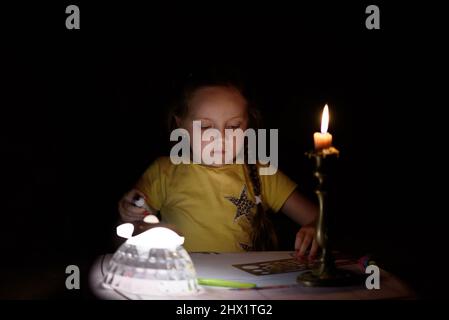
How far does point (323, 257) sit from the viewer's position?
141 centimetres

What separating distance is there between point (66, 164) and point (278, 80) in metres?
0.77

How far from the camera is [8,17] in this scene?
205 cm

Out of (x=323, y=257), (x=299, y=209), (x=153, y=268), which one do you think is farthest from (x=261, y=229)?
(x=153, y=268)

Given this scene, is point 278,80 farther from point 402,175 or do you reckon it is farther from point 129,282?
point 129,282

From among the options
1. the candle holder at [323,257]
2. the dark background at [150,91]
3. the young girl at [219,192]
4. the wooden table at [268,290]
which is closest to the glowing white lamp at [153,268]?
the wooden table at [268,290]

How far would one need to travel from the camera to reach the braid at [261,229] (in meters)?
2.05

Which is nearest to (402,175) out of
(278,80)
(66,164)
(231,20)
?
(278,80)

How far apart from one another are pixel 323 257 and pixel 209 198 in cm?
72

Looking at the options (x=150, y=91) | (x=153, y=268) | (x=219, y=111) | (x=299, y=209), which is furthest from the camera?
(x=150, y=91)

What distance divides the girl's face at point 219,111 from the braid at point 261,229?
140 mm

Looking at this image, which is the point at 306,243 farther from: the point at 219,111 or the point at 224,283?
the point at 219,111

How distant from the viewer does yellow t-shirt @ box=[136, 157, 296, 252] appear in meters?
2.03

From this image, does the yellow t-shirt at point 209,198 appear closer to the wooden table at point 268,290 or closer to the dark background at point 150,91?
the dark background at point 150,91

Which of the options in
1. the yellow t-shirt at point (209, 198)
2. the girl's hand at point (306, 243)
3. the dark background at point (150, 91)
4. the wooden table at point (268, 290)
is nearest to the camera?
the wooden table at point (268, 290)
